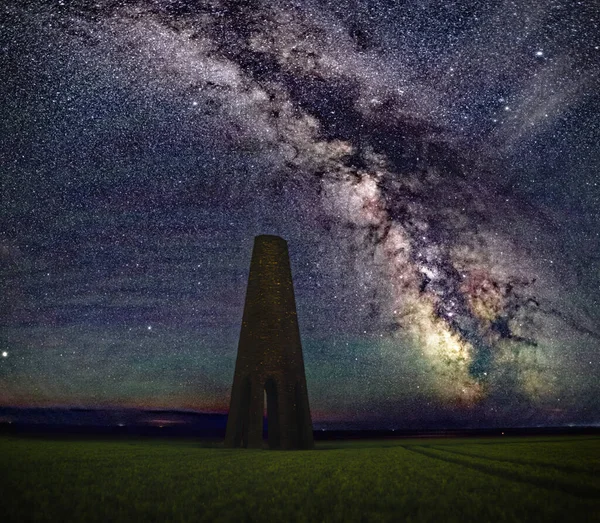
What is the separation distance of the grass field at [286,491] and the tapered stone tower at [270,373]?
5.40 meters

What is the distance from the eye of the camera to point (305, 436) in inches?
728

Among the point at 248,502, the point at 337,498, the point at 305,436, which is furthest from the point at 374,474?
the point at 305,436

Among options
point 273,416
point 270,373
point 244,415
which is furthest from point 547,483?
point 273,416

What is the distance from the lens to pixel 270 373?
17.9 metres

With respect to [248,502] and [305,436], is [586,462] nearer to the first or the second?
[305,436]

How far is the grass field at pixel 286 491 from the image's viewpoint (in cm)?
604

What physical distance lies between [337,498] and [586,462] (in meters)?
9.09

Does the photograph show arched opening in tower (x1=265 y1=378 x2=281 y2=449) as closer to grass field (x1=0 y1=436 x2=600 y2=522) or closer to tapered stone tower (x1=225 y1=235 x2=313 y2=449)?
tapered stone tower (x1=225 y1=235 x2=313 y2=449)

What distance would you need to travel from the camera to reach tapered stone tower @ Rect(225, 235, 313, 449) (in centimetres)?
1797

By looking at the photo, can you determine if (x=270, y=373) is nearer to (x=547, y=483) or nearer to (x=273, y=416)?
(x=273, y=416)

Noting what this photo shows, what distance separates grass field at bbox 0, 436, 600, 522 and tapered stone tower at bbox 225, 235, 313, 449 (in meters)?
5.40

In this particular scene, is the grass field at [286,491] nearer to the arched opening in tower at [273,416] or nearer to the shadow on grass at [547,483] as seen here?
the shadow on grass at [547,483]

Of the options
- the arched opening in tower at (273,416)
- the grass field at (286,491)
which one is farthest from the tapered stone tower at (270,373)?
the grass field at (286,491)

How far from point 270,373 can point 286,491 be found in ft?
33.1
